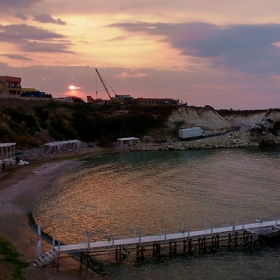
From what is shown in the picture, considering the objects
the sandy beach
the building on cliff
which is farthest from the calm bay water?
the building on cliff

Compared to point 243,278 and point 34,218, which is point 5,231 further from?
point 243,278

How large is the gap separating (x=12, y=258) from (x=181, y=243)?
11.6 m

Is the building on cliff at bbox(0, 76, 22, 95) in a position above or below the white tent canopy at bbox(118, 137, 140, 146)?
above

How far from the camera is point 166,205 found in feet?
124

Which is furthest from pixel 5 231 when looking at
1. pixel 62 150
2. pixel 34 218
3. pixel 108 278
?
pixel 62 150

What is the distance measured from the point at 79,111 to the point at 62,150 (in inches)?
1065

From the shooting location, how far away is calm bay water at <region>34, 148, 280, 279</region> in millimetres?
23312

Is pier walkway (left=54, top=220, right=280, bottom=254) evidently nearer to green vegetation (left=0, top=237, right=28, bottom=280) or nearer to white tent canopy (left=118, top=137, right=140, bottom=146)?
green vegetation (left=0, top=237, right=28, bottom=280)

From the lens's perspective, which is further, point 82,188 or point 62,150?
point 62,150

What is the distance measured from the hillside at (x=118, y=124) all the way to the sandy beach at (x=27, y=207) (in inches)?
602

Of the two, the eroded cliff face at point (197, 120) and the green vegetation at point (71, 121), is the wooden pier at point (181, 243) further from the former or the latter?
the eroded cliff face at point (197, 120)

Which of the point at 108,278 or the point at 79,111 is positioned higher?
the point at 79,111

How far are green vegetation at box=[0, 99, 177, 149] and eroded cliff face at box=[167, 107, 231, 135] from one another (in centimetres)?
250

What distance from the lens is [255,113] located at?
13325cm
